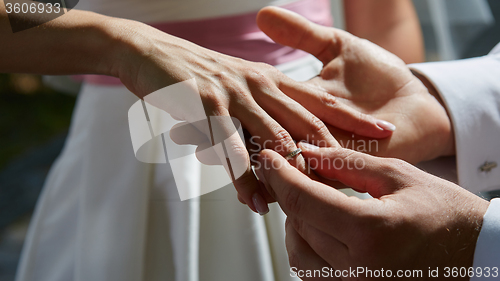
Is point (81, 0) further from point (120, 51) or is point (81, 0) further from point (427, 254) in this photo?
point (427, 254)

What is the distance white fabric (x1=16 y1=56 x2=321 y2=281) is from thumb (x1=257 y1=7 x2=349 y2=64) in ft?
1.14

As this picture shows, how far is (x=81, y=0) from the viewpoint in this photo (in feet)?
2.85

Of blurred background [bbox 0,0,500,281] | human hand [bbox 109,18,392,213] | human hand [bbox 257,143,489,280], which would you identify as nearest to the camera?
human hand [bbox 257,143,489,280]

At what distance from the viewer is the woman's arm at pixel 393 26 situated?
115 cm

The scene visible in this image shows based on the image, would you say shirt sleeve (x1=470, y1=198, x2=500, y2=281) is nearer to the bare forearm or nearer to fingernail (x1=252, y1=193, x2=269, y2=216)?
fingernail (x1=252, y1=193, x2=269, y2=216)

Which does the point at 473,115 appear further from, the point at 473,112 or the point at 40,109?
the point at 40,109

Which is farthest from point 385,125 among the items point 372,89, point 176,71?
point 176,71

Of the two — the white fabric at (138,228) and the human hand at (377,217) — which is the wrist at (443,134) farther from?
the white fabric at (138,228)

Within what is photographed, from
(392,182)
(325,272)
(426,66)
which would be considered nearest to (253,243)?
(325,272)

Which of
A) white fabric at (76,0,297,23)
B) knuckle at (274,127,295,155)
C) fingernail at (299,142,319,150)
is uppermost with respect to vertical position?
white fabric at (76,0,297,23)

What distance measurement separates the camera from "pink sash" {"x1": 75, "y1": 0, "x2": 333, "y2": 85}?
0.84 meters

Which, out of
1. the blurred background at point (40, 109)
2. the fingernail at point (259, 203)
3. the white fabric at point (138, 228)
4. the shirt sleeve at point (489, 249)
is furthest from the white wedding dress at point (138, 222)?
the blurred background at point (40, 109)

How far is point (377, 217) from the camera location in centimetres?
52

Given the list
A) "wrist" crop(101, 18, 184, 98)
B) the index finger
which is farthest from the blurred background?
the index finger
